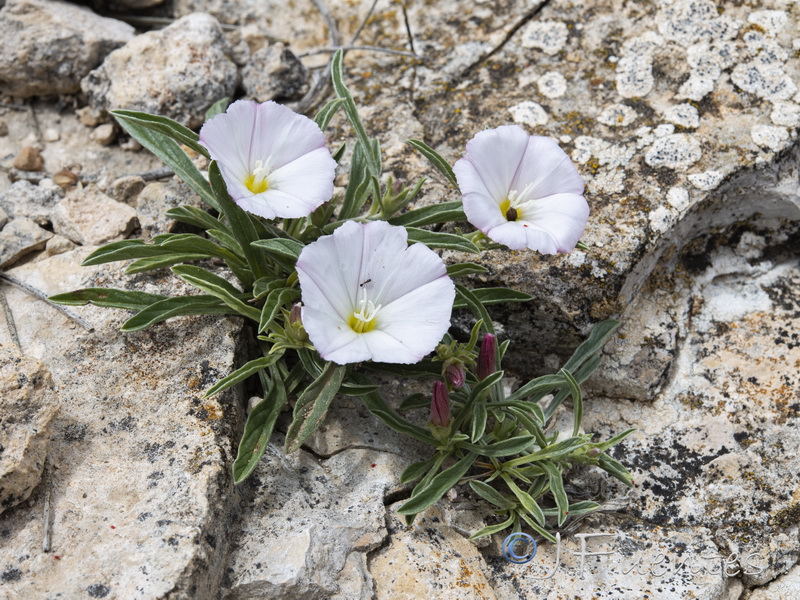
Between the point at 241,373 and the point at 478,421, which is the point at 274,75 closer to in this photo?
the point at 241,373

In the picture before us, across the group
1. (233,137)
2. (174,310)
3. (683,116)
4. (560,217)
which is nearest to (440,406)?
(560,217)

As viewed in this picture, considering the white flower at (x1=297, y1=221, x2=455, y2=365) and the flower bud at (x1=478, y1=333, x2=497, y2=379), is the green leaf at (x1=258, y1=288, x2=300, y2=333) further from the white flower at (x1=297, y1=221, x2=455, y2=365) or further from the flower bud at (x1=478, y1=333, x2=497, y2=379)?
the flower bud at (x1=478, y1=333, x2=497, y2=379)

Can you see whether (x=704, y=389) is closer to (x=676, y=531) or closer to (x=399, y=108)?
(x=676, y=531)

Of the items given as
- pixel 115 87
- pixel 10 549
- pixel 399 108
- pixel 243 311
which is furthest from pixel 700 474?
pixel 115 87

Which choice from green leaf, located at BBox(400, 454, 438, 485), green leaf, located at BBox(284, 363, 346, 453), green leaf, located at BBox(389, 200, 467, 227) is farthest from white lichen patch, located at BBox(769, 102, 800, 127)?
green leaf, located at BBox(284, 363, 346, 453)

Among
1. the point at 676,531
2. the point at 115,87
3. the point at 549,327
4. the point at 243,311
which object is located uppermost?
the point at 115,87

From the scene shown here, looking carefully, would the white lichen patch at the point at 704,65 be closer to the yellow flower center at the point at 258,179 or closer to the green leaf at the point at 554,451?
the green leaf at the point at 554,451
